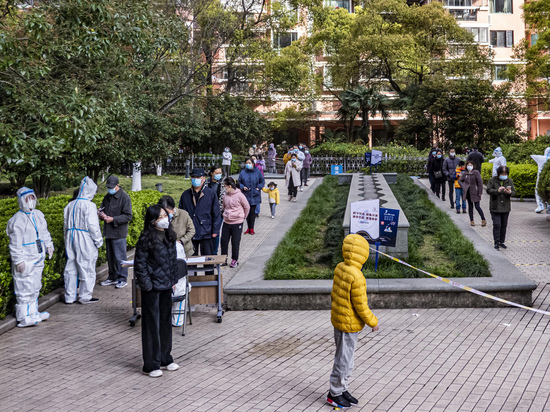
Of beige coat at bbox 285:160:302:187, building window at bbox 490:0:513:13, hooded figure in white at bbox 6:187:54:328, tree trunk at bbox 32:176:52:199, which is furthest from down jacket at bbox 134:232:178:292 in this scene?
building window at bbox 490:0:513:13

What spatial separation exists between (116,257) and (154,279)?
450 cm

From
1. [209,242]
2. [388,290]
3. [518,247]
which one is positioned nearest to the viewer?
[388,290]

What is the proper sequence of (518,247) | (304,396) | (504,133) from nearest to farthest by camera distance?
(304,396) → (518,247) → (504,133)

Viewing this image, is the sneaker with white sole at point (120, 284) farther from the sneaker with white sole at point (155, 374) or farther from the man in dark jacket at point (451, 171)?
the man in dark jacket at point (451, 171)

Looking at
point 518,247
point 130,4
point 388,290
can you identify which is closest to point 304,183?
point 518,247

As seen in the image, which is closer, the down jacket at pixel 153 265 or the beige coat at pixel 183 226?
the down jacket at pixel 153 265

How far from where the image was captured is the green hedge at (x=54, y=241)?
26.6 feet

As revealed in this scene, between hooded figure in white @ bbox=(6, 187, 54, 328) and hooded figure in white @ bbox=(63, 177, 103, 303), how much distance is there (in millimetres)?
1037

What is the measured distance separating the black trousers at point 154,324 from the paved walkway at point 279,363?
0.21 metres

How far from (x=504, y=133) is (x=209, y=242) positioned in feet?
94.0

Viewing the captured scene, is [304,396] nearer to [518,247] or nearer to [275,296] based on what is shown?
[275,296]

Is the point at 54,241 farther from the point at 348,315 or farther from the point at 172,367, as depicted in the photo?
the point at 348,315

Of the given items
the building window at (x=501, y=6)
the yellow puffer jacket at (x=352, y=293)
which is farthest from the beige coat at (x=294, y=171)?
the building window at (x=501, y=6)

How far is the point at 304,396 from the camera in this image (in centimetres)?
583
